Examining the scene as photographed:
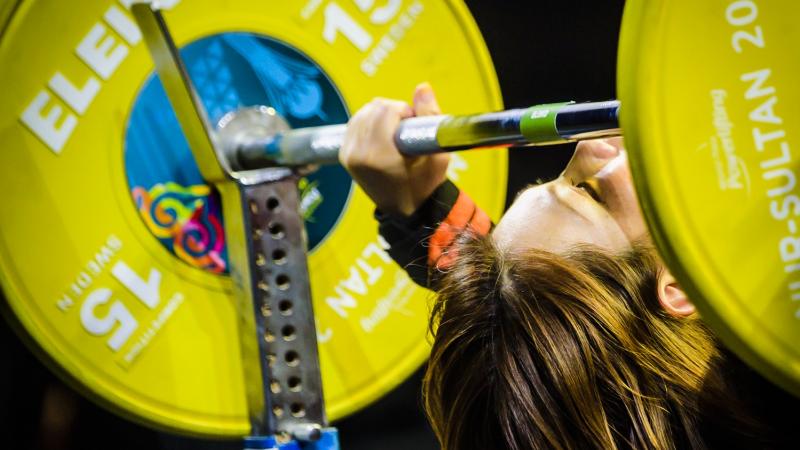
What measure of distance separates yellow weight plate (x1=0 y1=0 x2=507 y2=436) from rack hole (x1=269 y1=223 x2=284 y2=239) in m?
0.18

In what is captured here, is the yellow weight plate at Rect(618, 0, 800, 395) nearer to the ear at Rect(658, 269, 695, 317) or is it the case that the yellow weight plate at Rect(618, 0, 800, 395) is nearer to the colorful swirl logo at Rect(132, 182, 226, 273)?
the ear at Rect(658, 269, 695, 317)

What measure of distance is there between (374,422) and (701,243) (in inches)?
49.1

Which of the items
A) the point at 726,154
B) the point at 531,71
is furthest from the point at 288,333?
the point at 531,71

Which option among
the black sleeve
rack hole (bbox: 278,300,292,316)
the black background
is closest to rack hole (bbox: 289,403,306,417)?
rack hole (bbox: 278,300,292,316)

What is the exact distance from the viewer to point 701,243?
73cm

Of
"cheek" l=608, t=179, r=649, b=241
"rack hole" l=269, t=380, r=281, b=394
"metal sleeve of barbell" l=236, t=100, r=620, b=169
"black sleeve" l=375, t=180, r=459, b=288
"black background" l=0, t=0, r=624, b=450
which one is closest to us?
"metal sleeve of barbell" l=236, t=100, r=620, b=169

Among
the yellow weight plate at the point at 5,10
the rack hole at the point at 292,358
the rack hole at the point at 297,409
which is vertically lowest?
the rack hole at the point at 297,409

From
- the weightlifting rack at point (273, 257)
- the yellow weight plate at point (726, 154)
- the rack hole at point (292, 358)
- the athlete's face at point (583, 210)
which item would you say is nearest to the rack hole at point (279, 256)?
the weightlifting rack at point (273, 257)

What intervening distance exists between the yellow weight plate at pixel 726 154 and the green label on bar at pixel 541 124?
21cm

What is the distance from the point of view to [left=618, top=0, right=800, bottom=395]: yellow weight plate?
0.73m

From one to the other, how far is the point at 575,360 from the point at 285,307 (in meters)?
0.39

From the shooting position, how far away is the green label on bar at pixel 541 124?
964 millimetres

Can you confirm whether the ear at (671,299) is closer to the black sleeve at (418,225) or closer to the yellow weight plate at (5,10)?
the black sleeve at (418,225)

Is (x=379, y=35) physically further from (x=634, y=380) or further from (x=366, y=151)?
(x=634, y=380)
